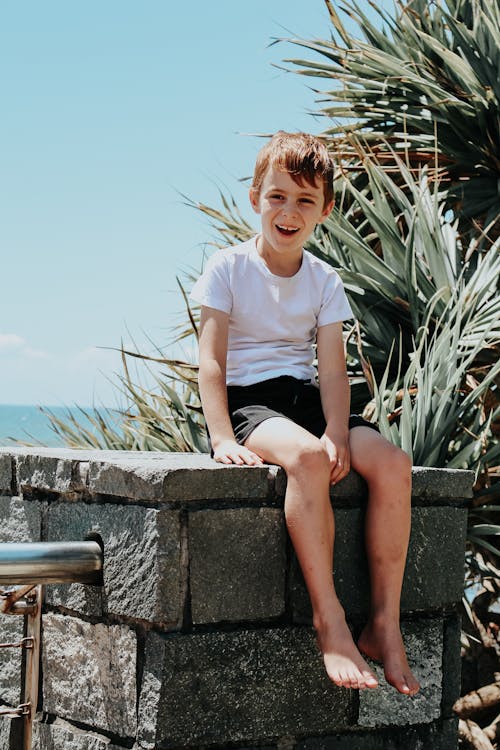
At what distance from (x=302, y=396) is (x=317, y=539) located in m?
0.63

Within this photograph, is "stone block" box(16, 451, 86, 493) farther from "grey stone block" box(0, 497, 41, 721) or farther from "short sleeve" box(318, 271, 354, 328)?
"short sleeve" box(318, 271, 354, 328)

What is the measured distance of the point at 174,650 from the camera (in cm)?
282

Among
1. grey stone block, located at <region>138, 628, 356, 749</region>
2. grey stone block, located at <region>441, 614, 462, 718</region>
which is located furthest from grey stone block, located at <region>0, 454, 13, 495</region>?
grey stone block, located at <region>441, 614, 462, 718</region>

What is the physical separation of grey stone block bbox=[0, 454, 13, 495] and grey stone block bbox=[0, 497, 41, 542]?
0.03 m

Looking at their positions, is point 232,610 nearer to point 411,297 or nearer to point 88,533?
point 88,533

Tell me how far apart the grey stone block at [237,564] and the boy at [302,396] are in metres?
0.07

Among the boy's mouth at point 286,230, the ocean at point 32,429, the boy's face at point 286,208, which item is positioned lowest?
the ocean at point 32,429

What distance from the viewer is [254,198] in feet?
11.3

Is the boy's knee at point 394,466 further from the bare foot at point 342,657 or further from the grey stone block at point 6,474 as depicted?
the grey stone block at point 6,474

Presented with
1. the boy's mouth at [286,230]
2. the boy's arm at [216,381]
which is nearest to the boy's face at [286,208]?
the boy's mouth at [286,230]

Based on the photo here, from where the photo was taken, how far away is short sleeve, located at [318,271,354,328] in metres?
3.48

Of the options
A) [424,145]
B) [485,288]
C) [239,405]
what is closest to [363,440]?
[239,405]

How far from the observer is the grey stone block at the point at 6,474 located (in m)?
3.59

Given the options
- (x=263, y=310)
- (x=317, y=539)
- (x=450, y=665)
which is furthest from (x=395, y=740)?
(x=263, y=310)
